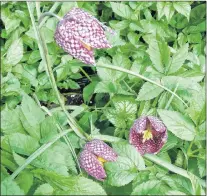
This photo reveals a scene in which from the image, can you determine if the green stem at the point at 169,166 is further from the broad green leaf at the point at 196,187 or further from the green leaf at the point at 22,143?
the green leaf at the point at 22,143

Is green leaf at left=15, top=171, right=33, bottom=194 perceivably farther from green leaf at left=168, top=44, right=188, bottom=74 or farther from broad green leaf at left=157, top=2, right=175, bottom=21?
broad green leaf at left=157, top=2, right=175, bottom=21

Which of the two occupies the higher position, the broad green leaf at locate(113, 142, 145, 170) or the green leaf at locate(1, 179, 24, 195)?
the green leaf at locate(1, 179, 24, 195)

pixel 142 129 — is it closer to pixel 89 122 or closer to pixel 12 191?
pixel 89 122

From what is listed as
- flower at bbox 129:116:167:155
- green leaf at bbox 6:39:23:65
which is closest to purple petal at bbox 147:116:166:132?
flower at bbox 129:116:167:155

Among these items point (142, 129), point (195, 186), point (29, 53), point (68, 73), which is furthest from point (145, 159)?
point (29, 53)

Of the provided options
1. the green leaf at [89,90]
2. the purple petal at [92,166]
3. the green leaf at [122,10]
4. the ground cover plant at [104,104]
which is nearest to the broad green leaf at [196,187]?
the ground cover plant at [104,104]

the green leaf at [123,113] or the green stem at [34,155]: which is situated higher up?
the green stem at [34,155]
